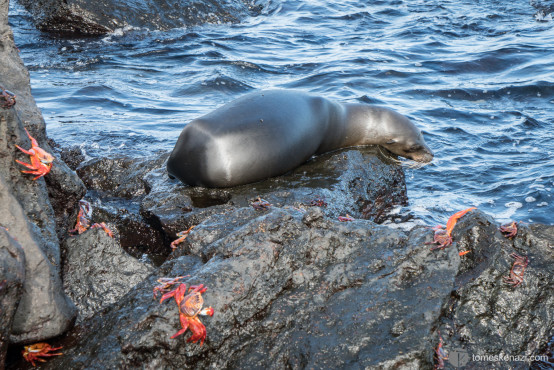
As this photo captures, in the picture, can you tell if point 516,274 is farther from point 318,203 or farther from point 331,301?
point 318,203

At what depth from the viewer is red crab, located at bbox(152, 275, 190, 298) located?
8.68ft

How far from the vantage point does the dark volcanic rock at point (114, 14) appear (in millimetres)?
10531

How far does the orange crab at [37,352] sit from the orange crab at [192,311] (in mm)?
559

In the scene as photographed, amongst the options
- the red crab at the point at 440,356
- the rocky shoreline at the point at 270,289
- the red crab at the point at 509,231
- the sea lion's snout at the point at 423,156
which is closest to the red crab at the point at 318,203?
the rocky shoreline at the point at 270,289

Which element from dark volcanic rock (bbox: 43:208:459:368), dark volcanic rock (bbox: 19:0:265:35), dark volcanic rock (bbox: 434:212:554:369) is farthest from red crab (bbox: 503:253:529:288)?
dark volcanic rock (bbox: 19:0:265:35)

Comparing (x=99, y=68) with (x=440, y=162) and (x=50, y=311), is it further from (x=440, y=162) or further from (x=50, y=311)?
(x=50, y=311)

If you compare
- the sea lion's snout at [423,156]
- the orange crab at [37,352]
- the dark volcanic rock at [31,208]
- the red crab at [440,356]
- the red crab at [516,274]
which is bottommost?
the sea lion's snout at [423,156]

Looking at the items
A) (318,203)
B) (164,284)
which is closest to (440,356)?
(164,284)

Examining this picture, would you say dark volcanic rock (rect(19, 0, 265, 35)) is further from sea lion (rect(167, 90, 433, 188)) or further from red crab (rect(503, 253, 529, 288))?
red crab (rect(503, 253, 529, 288))

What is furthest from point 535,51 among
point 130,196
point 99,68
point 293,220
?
point 293,220

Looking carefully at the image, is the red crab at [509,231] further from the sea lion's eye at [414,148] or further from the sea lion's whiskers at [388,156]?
the sea lion's eye at [414,148]

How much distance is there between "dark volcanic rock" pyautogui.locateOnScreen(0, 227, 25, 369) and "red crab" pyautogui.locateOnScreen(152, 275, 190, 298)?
585mm

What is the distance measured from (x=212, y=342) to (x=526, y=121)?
258 inches

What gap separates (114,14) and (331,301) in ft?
31.6
